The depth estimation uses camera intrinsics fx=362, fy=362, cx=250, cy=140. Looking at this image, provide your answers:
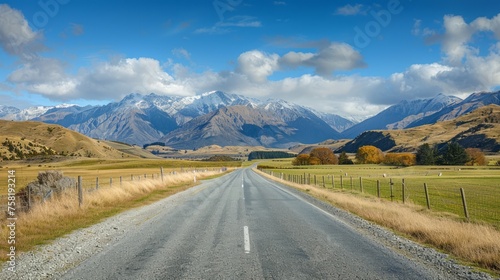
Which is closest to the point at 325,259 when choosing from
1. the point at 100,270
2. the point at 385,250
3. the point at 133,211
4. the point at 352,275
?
A: the point at 352,275

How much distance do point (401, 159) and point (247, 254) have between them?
153m

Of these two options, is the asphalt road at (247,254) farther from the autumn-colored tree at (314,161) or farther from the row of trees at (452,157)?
the autumn-colored tree at (314,161)

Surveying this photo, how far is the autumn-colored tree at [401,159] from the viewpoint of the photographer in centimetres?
14125

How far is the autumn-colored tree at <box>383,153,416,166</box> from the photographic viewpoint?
14125 cm

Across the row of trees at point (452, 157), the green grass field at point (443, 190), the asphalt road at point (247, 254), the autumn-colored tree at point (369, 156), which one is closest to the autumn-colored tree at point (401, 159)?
the row of trees at point (452, 157)

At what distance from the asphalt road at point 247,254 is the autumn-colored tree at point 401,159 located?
139m

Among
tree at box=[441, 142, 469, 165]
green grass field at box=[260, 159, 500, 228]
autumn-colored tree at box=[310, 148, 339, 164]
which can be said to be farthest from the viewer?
autumn-colored tree at box=[310, 148, 339, 164]

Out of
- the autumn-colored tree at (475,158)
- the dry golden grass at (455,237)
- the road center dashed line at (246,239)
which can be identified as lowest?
the autumn-colored tree at (475,158)

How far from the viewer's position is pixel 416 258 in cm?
924

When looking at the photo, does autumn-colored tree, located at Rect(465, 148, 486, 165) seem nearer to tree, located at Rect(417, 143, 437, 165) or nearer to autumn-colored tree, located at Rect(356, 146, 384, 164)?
tree, located at Rect(417, 143, 437, 165)

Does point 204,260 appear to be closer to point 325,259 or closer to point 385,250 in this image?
point 325,259

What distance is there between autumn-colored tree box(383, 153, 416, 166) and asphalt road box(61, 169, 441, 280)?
13905 centimetres

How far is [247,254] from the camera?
30.7 ft

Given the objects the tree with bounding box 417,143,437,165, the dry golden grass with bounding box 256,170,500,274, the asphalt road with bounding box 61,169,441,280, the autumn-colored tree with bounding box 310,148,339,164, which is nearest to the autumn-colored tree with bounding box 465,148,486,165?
the tree with bounding box 417,143,437,165
